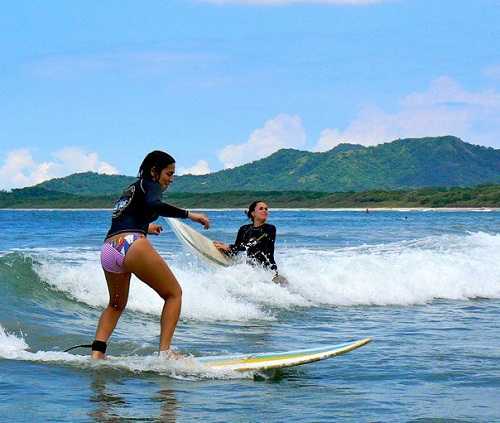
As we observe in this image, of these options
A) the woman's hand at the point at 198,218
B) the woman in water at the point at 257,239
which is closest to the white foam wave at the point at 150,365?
the woman's hand at the point at 198,218

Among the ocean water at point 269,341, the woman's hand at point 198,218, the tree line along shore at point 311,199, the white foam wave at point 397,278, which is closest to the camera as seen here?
the ocean water at point 269,341

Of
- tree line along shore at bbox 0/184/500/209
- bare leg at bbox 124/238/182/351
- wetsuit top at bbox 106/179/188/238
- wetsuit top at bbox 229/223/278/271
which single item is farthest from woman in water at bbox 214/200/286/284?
tree line along shore at bbox 0/184/500/209

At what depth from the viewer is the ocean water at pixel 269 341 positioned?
6680 mm

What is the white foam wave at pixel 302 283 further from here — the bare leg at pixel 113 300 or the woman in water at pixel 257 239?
the bare leg at pixel 113 300

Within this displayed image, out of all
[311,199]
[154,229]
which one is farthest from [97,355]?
[311,199]

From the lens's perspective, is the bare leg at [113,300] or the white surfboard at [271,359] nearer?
the bare leg at [113,300]

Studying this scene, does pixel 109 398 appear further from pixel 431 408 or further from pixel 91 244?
pixel 91 244

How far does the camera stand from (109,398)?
6895 mm

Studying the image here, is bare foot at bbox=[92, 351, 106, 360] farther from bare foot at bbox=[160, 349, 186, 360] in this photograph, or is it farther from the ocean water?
bare foot at bbox=[160, 349, 186, 360]

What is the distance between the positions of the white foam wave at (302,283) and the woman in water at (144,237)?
185 inches

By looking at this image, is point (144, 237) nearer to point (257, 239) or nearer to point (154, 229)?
point (154, 229)

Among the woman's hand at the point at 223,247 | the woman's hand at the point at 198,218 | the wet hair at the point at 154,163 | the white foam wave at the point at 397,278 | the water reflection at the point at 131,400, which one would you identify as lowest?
the water reflection at the point at 131,400

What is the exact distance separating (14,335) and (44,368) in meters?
2.21

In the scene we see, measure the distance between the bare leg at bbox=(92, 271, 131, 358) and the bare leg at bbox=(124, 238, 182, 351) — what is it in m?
0.15
